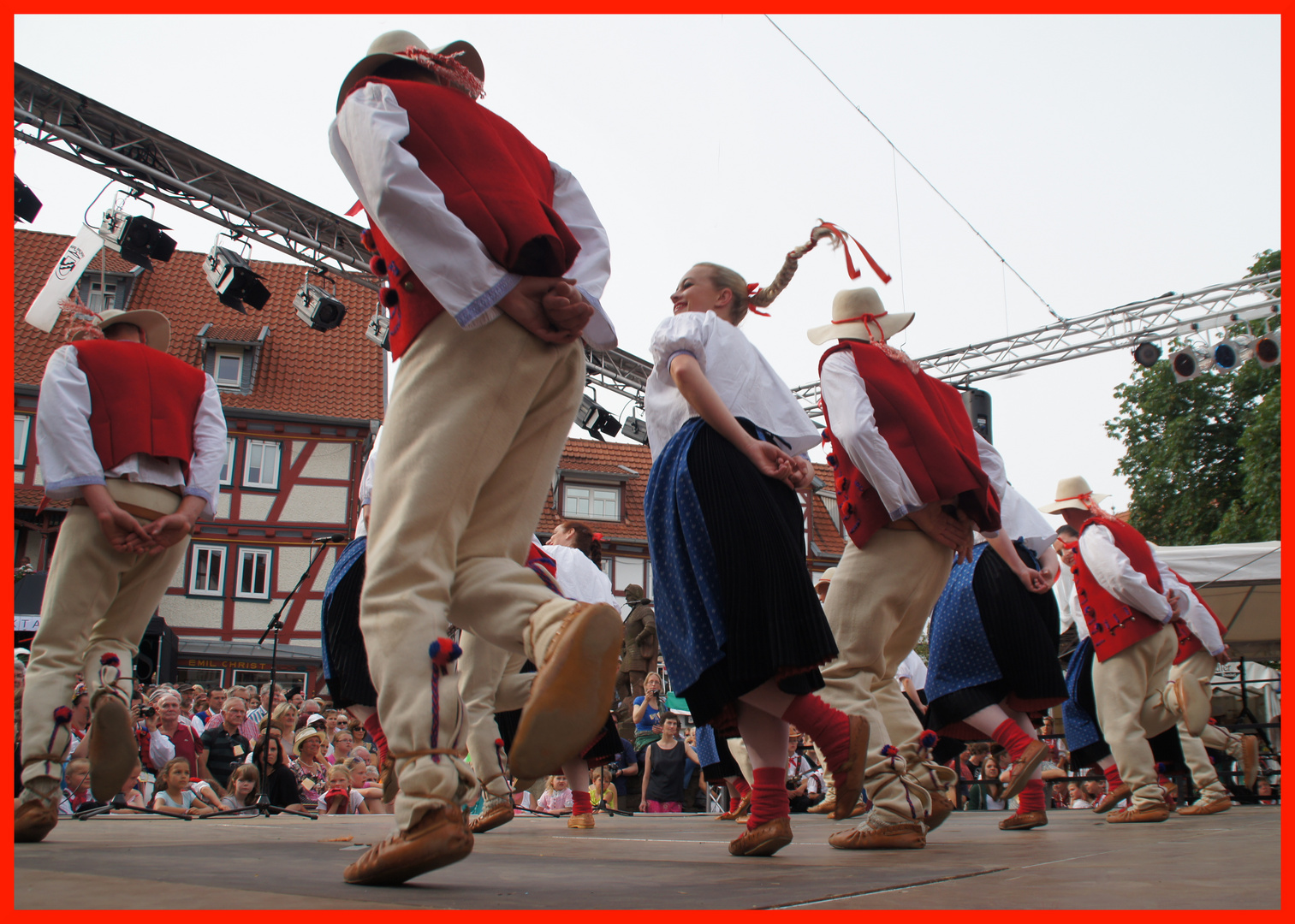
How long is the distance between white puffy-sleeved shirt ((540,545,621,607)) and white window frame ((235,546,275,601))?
64.8 ft

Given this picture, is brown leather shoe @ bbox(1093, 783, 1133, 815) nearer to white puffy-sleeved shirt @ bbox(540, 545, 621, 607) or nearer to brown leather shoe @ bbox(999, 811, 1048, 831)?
brown leather shoe @ bbox(999, 811, 1048, 831)

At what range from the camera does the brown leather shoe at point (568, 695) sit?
176 centimetres

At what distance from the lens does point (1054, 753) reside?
40.0 ft

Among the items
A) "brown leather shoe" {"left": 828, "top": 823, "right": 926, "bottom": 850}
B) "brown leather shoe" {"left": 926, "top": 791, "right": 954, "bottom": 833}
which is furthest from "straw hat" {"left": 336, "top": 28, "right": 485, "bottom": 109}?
"brown leather shoe" {"left": 926, "top": 791, "right": 954, "bottom": 833}

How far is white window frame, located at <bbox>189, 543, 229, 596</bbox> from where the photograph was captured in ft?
77.7

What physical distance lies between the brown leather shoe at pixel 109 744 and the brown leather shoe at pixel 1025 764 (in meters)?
3.14

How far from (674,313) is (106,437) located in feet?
6.07

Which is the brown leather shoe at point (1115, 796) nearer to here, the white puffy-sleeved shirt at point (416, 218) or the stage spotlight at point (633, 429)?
the white puffy-sleeved shirt at point (416, 218)

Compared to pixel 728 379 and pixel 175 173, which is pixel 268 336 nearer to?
pixel 175 173

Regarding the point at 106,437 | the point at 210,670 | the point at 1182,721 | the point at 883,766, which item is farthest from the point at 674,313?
the point at 210,670

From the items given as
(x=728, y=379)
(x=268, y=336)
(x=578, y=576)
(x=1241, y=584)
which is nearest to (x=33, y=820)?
(x=728, y=379)

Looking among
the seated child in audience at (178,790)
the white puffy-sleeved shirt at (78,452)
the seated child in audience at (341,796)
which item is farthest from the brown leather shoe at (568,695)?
the seated child in audience at (341,796)

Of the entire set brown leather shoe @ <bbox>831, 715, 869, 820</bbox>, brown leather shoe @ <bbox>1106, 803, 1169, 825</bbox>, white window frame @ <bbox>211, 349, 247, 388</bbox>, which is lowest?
brown leather shoe @ <bbox>1106, 803, 1169, 825</bbox>

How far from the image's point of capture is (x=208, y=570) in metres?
23.8
